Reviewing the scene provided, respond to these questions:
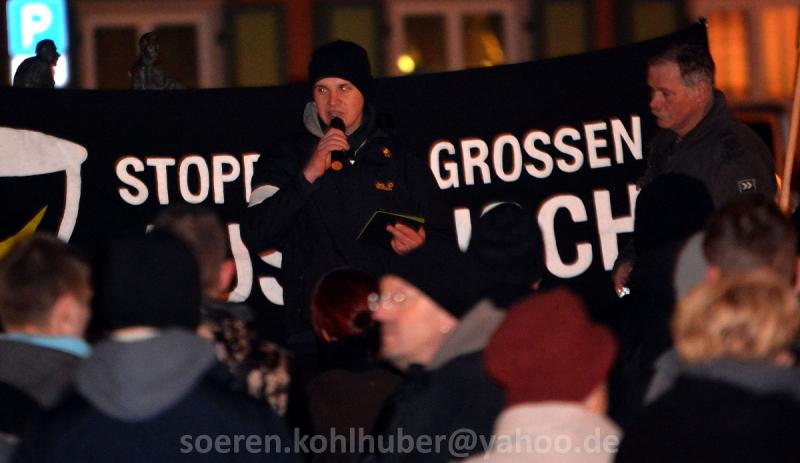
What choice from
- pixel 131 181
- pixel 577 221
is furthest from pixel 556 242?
pixel 131 181

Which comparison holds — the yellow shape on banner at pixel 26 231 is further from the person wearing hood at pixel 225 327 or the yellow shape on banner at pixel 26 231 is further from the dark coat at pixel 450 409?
the dark coat at pixel 450 409

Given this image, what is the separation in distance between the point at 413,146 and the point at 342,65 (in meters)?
1.33

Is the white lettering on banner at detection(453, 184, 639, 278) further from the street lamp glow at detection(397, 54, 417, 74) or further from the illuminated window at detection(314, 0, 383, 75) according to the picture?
the street lamp glow at detection(397, 54, 417, 74)

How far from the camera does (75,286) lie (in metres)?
4.34

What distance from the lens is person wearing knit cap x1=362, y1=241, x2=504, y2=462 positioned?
4.44 metres

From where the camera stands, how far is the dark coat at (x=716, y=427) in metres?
3.61

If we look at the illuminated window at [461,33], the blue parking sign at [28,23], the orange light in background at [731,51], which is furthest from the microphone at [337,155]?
the orange light in background at [731,51]

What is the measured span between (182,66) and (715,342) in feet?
55.9

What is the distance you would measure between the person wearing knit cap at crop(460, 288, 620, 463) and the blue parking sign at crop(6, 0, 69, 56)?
16.1 m

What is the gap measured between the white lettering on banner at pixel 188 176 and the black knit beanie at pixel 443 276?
312cm

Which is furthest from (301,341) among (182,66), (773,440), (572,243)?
(182,66)

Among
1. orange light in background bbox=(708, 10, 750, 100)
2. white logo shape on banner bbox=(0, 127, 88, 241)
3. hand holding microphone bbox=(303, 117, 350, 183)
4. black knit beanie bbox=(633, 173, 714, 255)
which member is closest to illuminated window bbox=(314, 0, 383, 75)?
orange light in background bbox=(708, 10, 750, 100)

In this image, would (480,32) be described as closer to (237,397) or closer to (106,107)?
(106,107)

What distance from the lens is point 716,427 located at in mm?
3656
